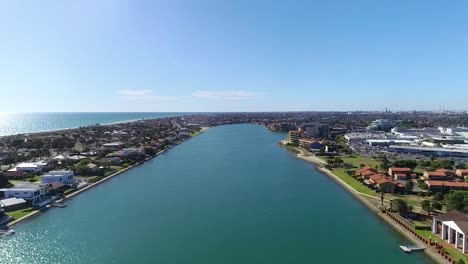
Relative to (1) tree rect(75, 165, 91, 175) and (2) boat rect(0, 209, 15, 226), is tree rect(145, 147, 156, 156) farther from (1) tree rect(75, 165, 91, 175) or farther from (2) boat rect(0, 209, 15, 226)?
(2) boat rect(0, 209, 15, 226)

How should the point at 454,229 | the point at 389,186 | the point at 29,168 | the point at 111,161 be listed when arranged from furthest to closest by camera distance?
the point at 111,161
the point at 29,168
the point at 389,186
the point at 454,229

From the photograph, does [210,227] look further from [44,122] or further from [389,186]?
[44,122]

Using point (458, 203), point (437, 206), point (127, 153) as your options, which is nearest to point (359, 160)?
point (437, 206)

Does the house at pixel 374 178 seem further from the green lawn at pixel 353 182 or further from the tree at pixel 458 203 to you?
the tree at pixel 458 203

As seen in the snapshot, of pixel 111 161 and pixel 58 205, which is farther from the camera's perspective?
pixel 111 161

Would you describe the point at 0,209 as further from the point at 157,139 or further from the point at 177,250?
the point at 157,139

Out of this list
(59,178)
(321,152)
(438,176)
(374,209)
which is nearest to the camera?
(374,209)
